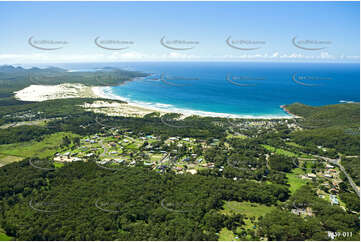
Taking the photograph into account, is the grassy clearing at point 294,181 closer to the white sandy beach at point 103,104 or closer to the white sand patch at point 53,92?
the white sandy beach at point 103,104

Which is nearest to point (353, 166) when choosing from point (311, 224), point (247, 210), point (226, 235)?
point (311, 224)

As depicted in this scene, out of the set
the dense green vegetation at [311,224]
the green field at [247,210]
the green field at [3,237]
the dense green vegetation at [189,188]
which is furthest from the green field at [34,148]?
the dense green vegetation at [311,224]

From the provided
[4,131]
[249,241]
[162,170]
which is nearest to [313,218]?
Result: [249,241]

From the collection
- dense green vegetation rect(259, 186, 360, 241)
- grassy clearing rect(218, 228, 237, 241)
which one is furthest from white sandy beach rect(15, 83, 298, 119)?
grassy clearing rect(218, 228, 237, 241)

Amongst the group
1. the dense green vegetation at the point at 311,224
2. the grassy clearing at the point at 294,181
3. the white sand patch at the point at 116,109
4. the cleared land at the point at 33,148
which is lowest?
the grassy clearing at the point at 294,181

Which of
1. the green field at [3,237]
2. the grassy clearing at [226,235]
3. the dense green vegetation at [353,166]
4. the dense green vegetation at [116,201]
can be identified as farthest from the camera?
the dense green vegetation at [353,166]

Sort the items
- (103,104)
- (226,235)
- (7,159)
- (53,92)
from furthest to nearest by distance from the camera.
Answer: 1. (53,92)
2. (103,104)
3. (7,159)
4. (226,235)

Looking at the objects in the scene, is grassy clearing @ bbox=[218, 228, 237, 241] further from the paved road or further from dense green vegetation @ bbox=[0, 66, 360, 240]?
the paved road

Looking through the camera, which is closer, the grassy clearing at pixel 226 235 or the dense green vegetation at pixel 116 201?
the grassy clearing at pixel 226 235

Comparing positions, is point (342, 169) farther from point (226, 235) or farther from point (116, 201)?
point (116, 201)
